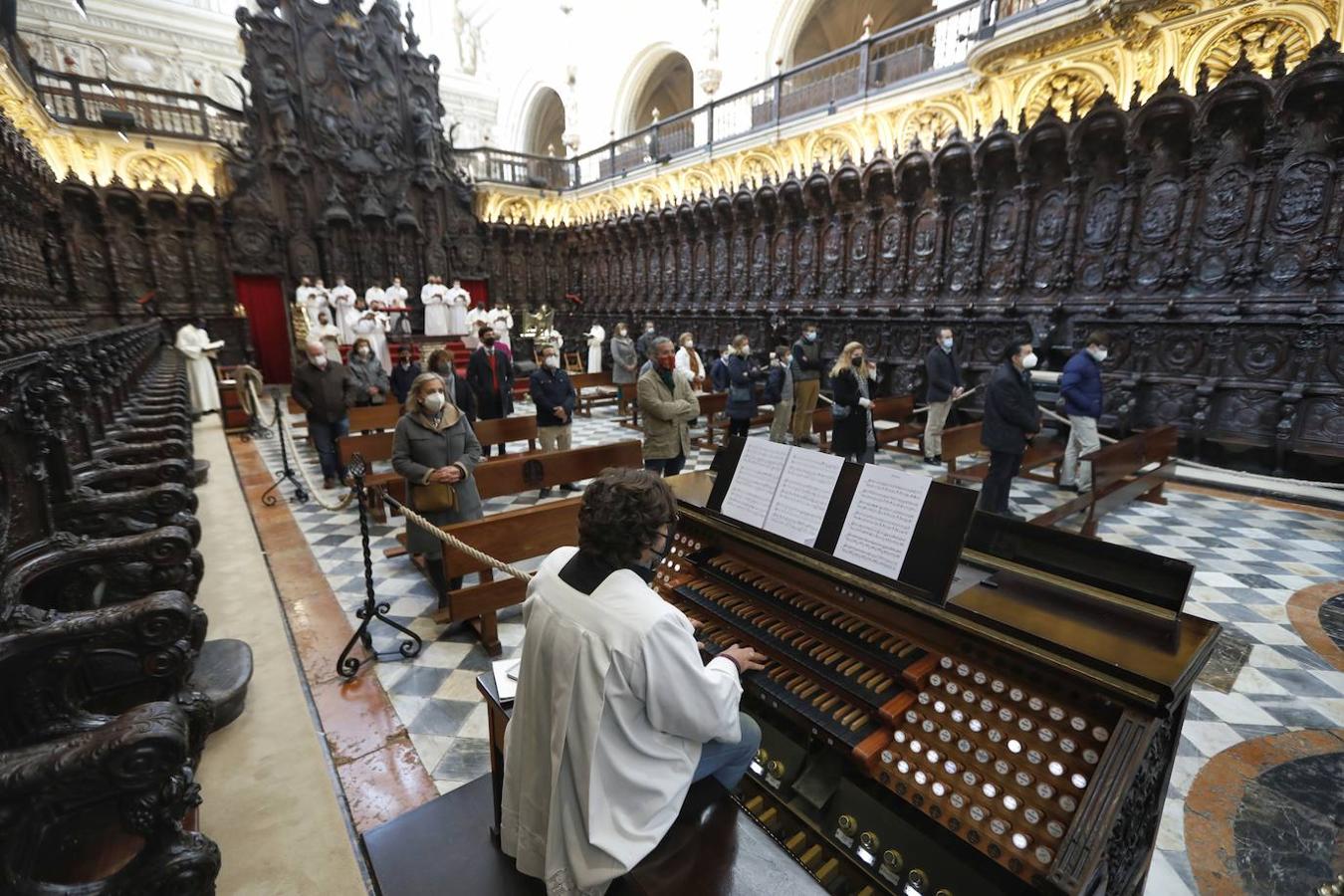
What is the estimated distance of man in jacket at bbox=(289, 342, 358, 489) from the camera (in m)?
6.39

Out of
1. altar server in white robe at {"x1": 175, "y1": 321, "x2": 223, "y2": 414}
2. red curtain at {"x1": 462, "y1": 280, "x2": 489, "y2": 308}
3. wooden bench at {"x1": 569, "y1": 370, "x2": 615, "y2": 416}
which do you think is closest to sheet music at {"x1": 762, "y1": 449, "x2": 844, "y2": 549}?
wooden bench at {"x1": 569, "y1": 370, "x2": 615, "y2": 416}

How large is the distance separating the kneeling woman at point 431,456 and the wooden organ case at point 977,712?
8.30 ft

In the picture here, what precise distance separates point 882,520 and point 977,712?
59 centimetres

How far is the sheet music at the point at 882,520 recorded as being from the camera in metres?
1.82

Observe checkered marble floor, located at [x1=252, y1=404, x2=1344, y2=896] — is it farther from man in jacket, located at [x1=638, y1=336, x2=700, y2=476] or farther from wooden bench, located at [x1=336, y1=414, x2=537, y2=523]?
man in jacket, located at [x1=638, y1=336, x2=700, y2=476]

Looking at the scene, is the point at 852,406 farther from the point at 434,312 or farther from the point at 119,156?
the point at 119,156

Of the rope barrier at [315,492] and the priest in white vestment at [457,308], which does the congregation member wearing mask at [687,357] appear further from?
the priest in white vestment at [457,308]

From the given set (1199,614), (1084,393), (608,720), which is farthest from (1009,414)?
(608,720)

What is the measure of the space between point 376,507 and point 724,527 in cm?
491

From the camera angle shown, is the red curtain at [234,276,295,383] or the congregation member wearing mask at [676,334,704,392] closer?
the congregation member wearing mask at [676,334,704,392]

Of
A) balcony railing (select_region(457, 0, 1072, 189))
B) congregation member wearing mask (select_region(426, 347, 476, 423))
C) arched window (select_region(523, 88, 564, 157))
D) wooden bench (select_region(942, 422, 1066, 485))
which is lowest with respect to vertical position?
wooden bench (select_region(942, 422, 1066, 485))

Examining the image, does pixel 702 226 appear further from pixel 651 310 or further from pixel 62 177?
pixel 62 177

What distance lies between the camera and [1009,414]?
5125 mm

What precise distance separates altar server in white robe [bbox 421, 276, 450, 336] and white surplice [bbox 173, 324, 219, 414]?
6.93 metres
